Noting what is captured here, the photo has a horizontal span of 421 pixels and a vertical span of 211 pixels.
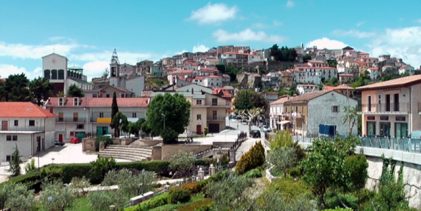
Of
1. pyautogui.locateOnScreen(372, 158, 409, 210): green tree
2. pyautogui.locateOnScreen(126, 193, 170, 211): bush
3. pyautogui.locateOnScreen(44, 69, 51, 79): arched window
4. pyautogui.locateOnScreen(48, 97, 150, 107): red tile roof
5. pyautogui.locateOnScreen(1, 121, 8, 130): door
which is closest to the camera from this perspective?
pyautogui.locateOnScreen(372, 158, 409, 210): green tree

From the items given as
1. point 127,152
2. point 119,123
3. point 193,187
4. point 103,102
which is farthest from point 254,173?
point 103,102

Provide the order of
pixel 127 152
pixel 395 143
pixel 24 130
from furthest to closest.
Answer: pixel 24 130 → pixel 127 152 → pixel 395 143

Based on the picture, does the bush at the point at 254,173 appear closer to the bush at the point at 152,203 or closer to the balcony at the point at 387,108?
the bush at the point at 152,203

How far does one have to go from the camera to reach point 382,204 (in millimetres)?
22359

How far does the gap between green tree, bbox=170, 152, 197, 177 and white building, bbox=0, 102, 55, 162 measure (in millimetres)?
20671

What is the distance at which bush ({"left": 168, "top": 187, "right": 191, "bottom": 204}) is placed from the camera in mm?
33903

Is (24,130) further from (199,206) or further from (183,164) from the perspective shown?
(199,206)

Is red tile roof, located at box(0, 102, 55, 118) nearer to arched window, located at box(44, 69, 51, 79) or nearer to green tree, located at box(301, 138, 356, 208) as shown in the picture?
arched window, located at box(44, 69, 51, 79)

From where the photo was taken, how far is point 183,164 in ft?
153

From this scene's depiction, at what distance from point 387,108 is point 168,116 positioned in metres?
26.3

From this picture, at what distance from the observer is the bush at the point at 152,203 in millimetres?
31812

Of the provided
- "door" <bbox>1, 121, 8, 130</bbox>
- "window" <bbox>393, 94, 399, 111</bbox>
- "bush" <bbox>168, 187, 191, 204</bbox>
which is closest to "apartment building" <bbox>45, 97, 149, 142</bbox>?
→ "door" <bbox>1, 121, 8, 130</bbox>

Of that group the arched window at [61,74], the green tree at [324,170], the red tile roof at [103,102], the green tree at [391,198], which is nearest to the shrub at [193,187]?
the green tree at [324,170]

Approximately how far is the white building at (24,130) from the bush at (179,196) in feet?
101
